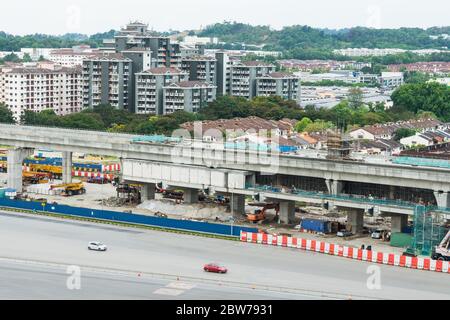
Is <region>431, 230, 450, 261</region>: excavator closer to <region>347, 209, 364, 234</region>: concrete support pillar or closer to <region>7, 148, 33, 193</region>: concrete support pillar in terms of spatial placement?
<region>347, 209, 364, 234</region>: concrete support pillar

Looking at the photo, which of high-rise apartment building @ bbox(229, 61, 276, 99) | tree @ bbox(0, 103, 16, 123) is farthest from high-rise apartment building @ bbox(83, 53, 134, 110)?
high-rise apartment building @ bbox(229, 61, 276, 99)

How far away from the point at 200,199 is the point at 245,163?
5.98 meters

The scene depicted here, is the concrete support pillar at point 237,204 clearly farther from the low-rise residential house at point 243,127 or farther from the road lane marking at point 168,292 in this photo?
the low-rise residential house at point 243,127

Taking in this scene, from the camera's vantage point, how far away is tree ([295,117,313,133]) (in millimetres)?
92000

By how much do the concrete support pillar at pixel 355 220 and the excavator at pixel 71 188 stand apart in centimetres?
2007

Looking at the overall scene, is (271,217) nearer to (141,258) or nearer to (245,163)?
(245,163)

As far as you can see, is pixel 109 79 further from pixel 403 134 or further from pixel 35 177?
pixel 35 177

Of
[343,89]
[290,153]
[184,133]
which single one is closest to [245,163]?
[290,153]

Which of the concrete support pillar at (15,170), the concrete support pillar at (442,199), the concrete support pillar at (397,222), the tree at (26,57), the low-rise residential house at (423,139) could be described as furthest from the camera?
the tree at (26,57)

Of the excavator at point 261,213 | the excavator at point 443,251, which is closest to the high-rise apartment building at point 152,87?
the excavator at point 261,213

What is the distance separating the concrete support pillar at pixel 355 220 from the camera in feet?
166

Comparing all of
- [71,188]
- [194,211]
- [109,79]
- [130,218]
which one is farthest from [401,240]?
[109,79]

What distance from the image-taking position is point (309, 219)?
52188 mm

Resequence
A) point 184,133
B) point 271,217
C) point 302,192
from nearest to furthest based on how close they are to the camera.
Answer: point 302,192
point 271,217
point 184,133
